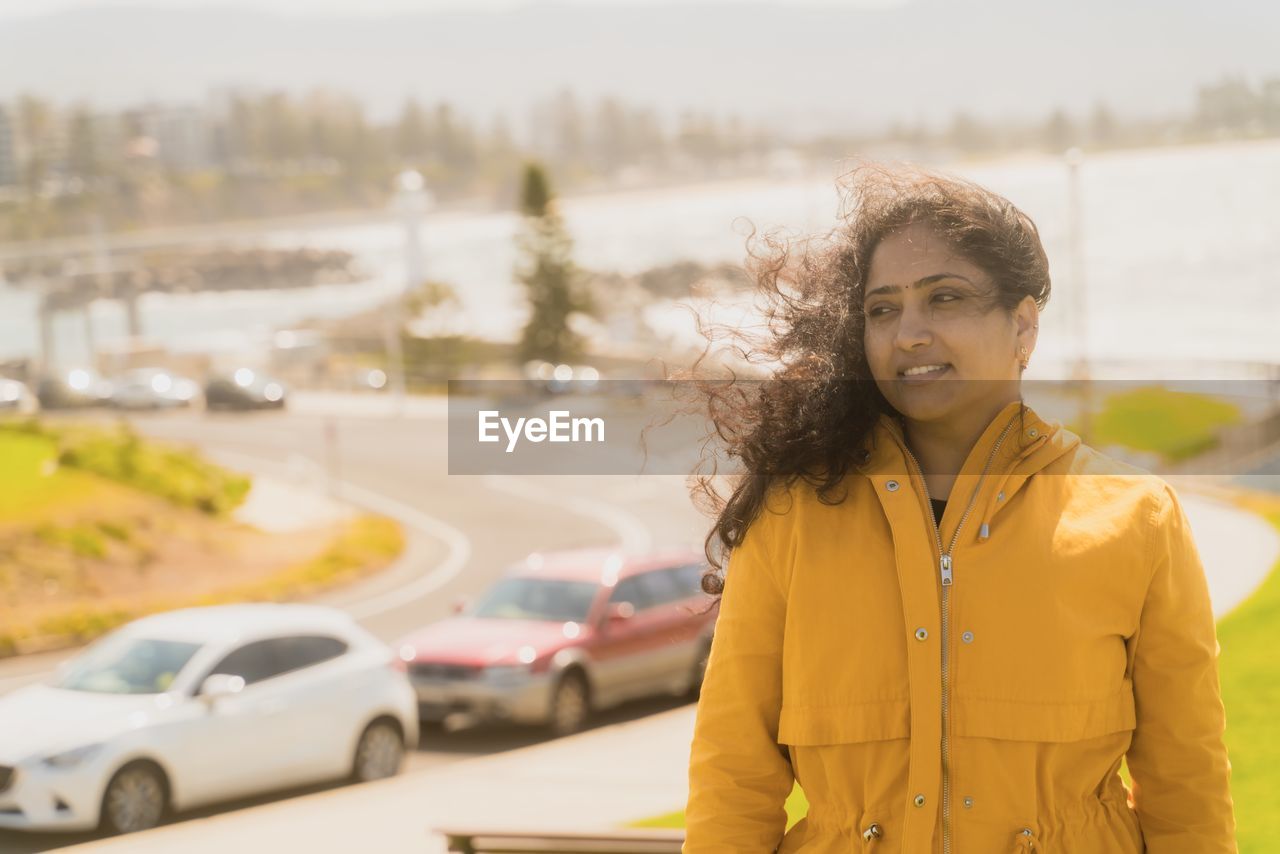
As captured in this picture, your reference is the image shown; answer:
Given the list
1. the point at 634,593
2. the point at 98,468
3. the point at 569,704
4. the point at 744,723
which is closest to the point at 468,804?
the point at 569,704

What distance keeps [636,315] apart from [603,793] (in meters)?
74.4

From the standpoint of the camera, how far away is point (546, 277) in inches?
2188

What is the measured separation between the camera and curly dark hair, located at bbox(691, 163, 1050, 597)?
206 cm

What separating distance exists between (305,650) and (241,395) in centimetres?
4478

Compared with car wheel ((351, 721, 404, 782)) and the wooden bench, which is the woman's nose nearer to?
the wooden bench

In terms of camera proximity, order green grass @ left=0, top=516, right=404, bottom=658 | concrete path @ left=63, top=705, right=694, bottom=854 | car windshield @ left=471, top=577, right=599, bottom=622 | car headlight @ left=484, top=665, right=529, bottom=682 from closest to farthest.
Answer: concrete path @ left=63, top=705, right=694, bottom=854
car headlight @ left=484, top=665, right=529, bottom=682
car windshield @ left=471, top=577, right=599, bottom=622
green grass @ left=0, top=516, right=404, bottom=658

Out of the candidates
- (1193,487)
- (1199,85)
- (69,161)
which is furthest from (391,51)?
(1193,487)

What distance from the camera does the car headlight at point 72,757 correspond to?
29.5ft

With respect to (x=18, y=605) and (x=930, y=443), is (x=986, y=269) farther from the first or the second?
(x=18, y=605)

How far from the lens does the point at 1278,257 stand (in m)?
97.1

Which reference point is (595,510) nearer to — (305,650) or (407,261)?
(305,650)

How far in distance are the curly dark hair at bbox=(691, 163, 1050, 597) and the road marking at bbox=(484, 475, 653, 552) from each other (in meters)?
30.3

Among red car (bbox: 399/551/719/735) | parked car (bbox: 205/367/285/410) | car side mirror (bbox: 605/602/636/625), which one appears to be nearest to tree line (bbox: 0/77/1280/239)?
parked car (bbox: 205/367/285/410)

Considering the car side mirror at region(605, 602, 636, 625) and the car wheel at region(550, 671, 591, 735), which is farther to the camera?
the car side mirror at region(605, 602, 636, 625)
